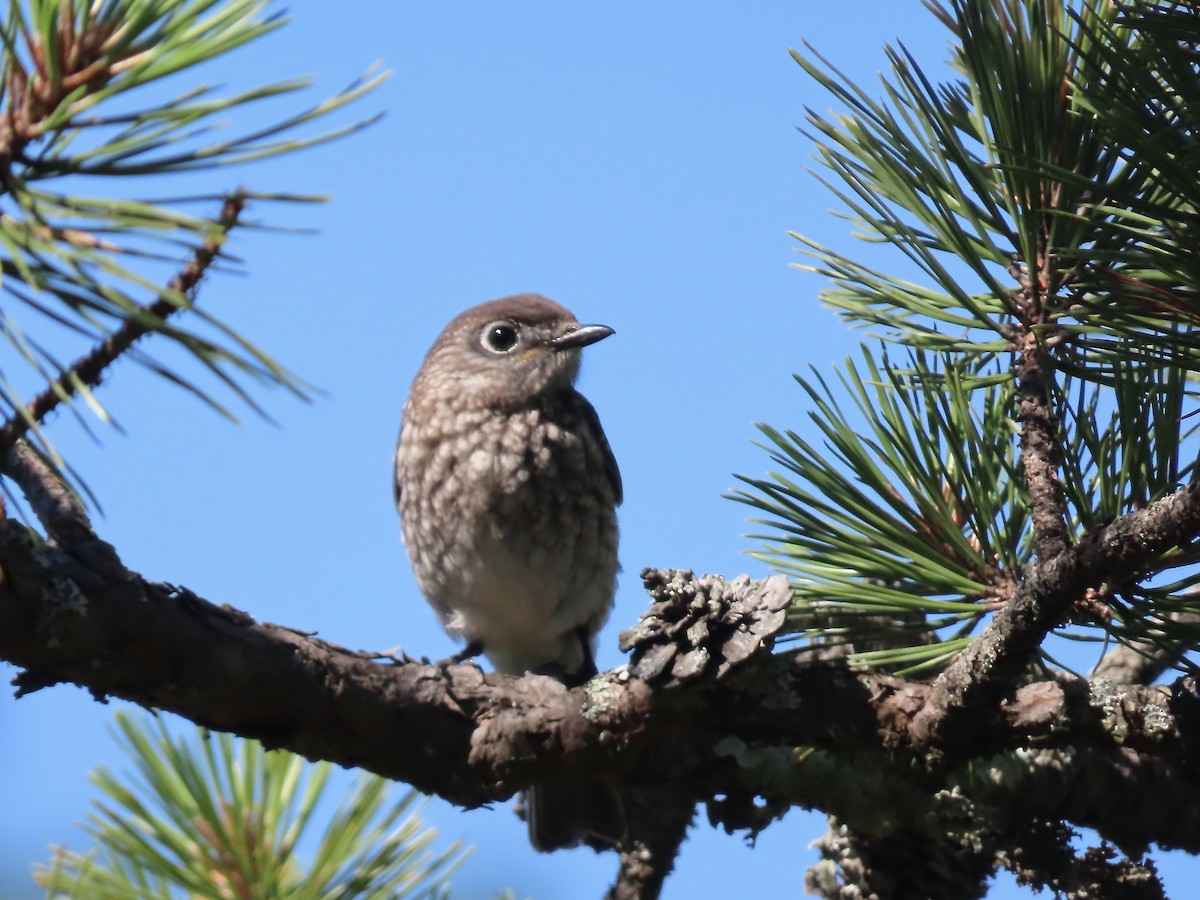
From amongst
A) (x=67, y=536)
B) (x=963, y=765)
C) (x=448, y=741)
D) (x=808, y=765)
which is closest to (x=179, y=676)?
(x=67, y=536)

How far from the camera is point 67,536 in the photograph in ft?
7.73

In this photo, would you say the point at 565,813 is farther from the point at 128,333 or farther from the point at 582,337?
the point at 128,333

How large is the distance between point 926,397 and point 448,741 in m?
1.32

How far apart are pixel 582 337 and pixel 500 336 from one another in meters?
0.46

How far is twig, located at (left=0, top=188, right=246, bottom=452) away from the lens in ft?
5.82

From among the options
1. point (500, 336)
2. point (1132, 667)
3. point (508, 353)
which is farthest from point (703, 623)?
point (500, 336)

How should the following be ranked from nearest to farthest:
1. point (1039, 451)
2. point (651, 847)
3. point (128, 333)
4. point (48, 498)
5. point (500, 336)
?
1. point (128, 333)
2. point (48, 498)
3. point (1039, 451)
4. point (651, 847)
5. point (500, 336)

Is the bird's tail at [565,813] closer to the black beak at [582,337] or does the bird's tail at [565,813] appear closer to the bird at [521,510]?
the bird at [521,510]

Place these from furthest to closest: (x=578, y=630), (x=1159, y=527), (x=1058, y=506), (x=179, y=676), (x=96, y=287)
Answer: (x=578, y=630) < (x=1058, y=506) < (x=179, y=676) < (x=1159, y=527) < (x=96, y=287)

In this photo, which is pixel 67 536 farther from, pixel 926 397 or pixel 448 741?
pixel 926 397

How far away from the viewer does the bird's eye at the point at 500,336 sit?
19.6ft

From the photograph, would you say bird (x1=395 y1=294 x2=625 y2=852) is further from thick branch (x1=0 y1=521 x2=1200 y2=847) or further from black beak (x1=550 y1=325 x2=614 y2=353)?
thick branch (x1=0 y1=521 x2=1200 y2=847)

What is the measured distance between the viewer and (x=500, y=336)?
19.8 ft

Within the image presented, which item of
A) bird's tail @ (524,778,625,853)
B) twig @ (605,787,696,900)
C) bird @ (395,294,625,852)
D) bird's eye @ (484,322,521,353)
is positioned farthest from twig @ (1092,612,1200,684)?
bird's eye @ (484,322,521,353)
